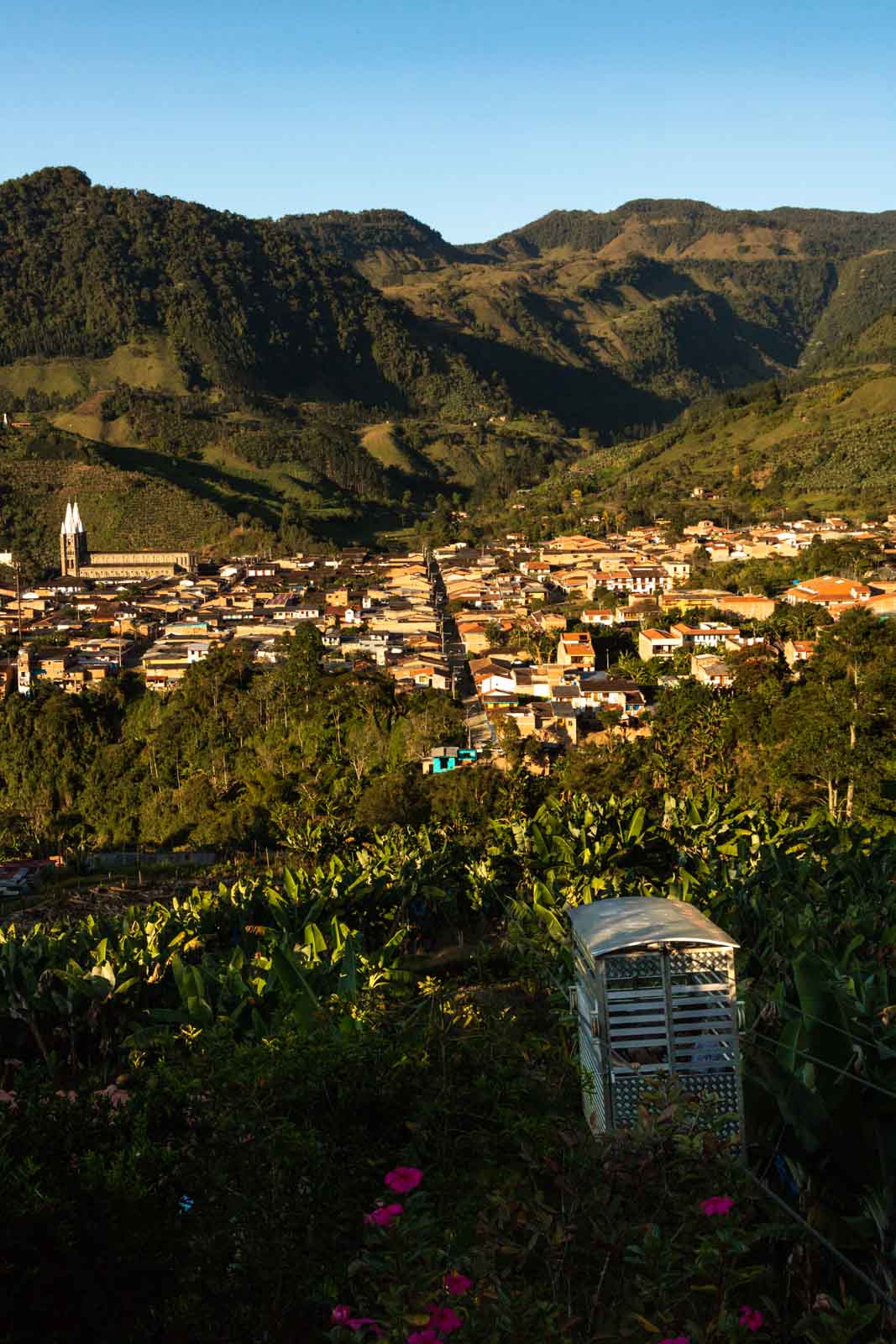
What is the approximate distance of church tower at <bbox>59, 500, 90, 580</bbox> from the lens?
243 ft

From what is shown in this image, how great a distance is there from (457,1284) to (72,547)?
75690 mm

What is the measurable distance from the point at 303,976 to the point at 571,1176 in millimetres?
4303

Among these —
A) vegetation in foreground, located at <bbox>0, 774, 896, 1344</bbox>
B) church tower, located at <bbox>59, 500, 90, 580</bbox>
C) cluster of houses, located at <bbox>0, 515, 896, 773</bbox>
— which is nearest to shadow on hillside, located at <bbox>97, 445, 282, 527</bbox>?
church tower, located at <bbox>59, 500, 90, 580</bbox>

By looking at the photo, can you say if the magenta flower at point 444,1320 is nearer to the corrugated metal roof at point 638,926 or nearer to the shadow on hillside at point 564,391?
the corrugated metal roof at point 638,926

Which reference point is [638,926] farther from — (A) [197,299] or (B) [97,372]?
(A) [197,299]

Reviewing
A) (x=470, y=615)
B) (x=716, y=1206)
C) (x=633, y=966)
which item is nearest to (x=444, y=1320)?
(x=716, y=1206)

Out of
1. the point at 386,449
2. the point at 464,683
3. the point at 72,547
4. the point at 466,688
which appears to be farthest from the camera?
the point at 386,449

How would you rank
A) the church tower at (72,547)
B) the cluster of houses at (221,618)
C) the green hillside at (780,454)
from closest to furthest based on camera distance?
the cluster of houses at (221,618)
the green hillside at (780,454)
the church tower at (72,547)

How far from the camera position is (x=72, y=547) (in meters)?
74.7

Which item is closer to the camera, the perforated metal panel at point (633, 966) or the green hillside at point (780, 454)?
the perforated metal panel at point (633, 966)

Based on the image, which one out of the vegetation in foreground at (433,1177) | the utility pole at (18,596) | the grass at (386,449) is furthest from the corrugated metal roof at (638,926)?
the grass at (386,449)

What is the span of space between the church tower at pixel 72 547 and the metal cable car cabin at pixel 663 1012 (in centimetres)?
7209

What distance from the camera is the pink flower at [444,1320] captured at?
3334mm

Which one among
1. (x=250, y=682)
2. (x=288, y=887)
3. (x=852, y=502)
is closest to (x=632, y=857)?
(x=288, y=887)
